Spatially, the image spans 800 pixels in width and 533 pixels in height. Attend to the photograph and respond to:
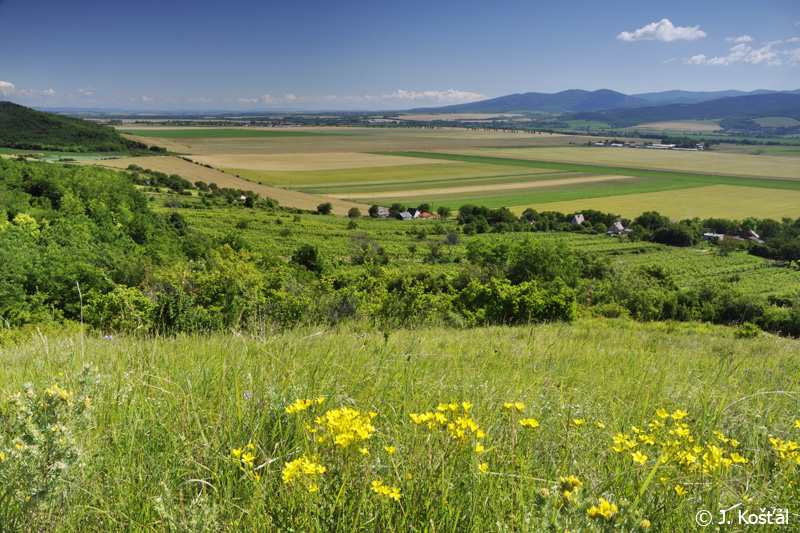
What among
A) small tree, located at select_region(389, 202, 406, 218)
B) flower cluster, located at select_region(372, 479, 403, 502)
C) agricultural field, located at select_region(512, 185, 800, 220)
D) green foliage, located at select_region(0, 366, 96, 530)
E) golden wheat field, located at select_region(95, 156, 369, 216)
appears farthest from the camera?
golden wheat field, located at select_region(95, 156, 369, 216)

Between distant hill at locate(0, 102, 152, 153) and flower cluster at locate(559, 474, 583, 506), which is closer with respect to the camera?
flower cluster at locate(559, 474, 583, 506)

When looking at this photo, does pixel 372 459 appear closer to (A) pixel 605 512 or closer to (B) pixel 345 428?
(B) pixel 345 428

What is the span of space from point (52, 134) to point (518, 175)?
12470 centimetres

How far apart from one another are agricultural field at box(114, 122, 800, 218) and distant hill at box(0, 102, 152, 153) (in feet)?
67.3

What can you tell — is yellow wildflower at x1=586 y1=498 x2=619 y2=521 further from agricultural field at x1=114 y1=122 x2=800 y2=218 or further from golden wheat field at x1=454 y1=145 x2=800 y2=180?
golden wheat field at x1=454 y1=145 x2=800 y2=180

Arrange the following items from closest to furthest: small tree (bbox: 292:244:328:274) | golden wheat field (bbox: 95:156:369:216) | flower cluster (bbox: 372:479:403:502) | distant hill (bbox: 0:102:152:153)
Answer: flower cluster (bbox: 372:479:403:502), small tree (bbox: 292:244:328:274), golden wheat field (bbox: 95:156:369:216), distant hill (bbox: 0:102:152:153)

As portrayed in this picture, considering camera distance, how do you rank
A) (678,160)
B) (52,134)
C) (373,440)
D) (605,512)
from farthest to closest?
(678,160) → (52,134) → (373,440) → (605,512)

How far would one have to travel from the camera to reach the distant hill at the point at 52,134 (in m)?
106

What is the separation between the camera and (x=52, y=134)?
11806 centimetres

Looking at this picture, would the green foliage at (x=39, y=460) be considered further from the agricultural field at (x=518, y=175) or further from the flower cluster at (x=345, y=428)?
the agricultural field at (x=518, y=175)

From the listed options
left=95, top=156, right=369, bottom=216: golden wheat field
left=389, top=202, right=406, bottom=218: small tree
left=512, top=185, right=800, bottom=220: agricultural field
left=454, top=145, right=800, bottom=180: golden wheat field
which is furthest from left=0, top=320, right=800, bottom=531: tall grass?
left=454, top=145, right=800, bottom=180: golden wheat field

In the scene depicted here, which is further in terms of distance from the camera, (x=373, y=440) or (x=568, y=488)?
(x=373, y=440)

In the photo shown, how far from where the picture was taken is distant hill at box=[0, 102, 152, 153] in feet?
349

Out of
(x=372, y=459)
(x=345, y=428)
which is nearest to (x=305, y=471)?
(x=345, y=428)
